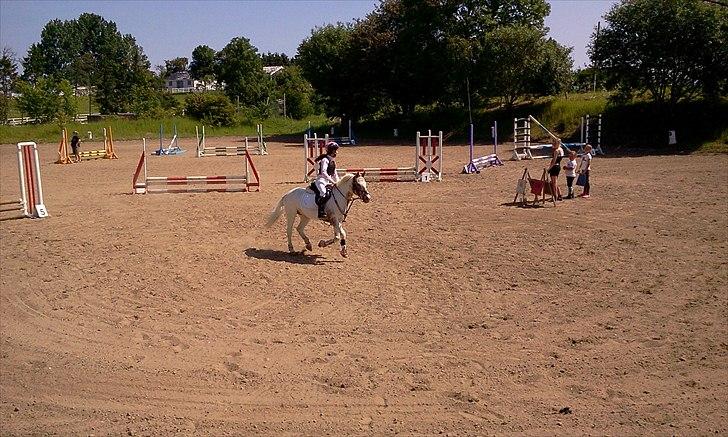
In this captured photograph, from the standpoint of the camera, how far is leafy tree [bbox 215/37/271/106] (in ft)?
232

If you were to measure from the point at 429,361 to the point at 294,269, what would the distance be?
413cm

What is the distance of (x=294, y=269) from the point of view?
34.9 feet

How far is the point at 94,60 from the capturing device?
3231 inches

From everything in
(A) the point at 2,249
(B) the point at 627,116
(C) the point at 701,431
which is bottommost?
(C) the point at 701,431

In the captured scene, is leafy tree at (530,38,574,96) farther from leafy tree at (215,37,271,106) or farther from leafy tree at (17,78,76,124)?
leafy tree at (17,78,76,124)

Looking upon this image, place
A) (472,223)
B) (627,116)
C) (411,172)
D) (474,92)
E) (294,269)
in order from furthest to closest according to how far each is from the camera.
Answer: (474,92) → (627,116) → (411,172) → (472,223) → (294,269)

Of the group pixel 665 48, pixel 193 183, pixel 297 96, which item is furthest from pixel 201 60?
pixel 193 183

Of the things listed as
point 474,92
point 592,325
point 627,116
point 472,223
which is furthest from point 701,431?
point 474,92

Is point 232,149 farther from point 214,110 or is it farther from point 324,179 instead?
Answer: point 324,179

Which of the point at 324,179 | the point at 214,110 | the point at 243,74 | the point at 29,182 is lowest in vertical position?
the point at 29,182

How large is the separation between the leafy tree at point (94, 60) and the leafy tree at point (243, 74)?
9058mm

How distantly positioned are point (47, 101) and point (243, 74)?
24.4m

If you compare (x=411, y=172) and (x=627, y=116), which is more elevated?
(x=627, y=116)

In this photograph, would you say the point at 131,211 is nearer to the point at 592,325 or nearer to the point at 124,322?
the point at 124,322
